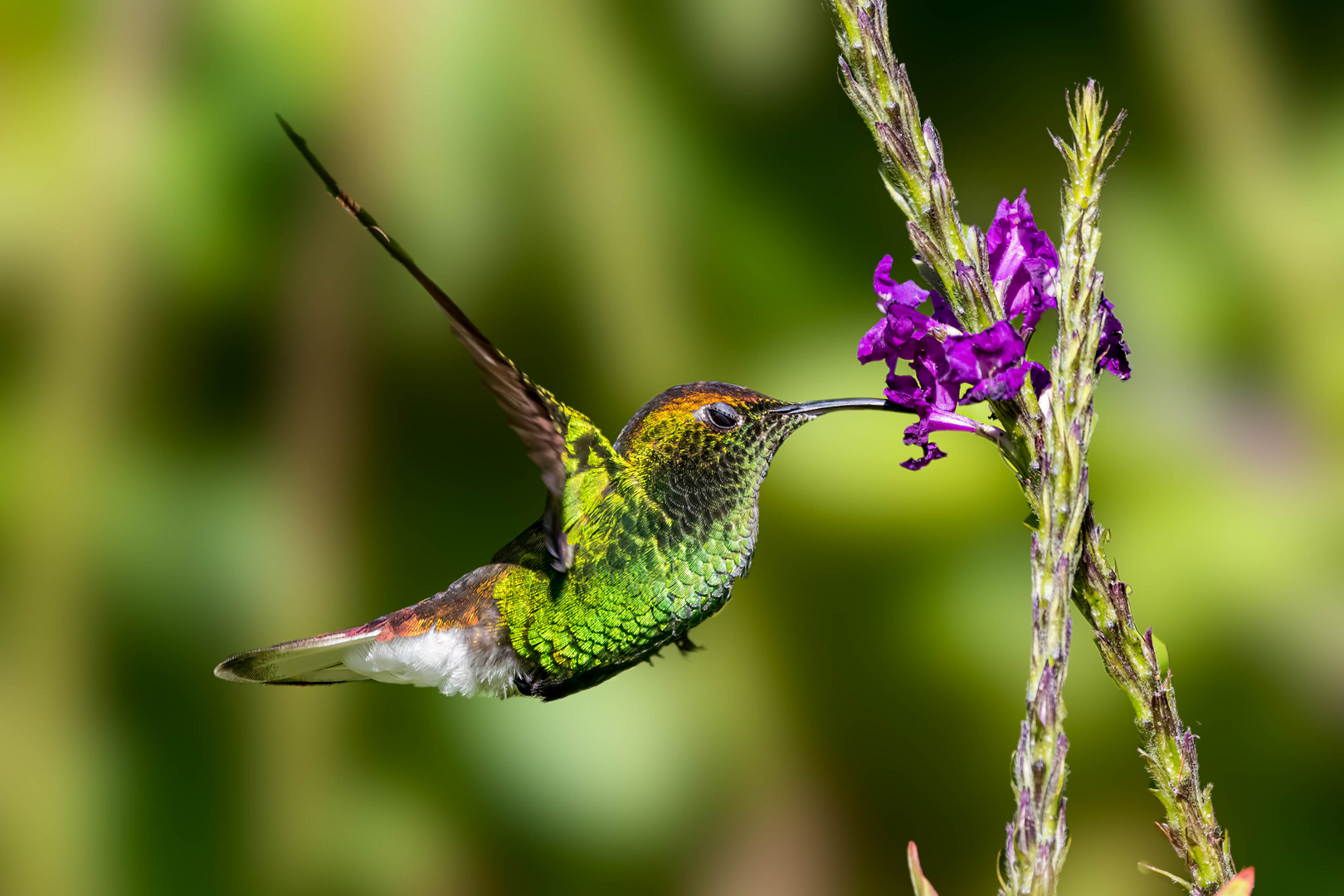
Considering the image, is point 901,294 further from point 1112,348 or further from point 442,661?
point 442,661

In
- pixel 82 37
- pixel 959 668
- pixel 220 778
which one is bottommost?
pixel 959 668

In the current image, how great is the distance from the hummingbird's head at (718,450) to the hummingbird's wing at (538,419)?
0.30 ft

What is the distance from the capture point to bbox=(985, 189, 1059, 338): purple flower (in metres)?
0.87

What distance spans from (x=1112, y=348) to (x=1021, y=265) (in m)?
0.14

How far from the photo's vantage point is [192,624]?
9.73 ft

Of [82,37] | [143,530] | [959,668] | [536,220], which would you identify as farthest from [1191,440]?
[82,37]

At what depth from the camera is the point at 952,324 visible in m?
0.87

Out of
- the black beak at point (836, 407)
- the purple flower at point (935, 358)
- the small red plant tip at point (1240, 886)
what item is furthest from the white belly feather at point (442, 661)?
the small red plant tip at point (1240, 886)

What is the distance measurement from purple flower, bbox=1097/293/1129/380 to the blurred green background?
1.83m

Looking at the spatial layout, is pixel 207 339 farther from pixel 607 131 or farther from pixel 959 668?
pixel 959 668

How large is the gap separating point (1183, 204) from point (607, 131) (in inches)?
73.2

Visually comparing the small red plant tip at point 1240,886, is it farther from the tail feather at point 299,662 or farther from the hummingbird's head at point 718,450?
the tail feather at point 299,662

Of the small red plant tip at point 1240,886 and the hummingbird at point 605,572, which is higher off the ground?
the hummingbird at point 605,572

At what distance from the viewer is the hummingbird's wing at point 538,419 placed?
33.6 inches
